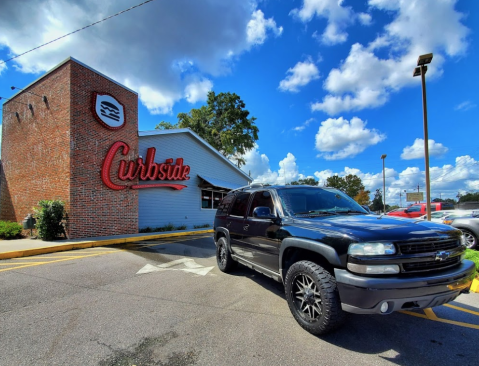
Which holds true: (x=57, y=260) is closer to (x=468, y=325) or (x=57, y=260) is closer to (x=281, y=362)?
(x=281, y=362)

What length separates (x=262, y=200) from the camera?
15.0ft

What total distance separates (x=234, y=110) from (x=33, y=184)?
25593 millimetres

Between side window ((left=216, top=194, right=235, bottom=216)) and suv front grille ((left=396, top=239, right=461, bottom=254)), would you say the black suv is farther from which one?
side window ((left=216, top=194, right=235, bottom=216))

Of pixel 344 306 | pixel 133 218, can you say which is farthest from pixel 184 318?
pixel 133 218

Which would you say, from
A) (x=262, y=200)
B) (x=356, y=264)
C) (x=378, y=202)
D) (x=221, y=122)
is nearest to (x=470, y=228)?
(x=262, y=200)

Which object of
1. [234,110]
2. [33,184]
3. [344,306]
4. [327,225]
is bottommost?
[344,306]

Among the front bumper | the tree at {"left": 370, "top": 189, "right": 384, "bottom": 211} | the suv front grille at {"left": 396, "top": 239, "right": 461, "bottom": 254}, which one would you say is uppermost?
the suv front grille at {"left": 396, "top": 239, "right": 461, "bottom": 254}

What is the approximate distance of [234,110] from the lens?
113 ft

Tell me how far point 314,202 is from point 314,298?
1612 mm

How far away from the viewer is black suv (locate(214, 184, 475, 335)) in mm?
2520

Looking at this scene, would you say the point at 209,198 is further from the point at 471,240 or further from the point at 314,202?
the point at 314,202

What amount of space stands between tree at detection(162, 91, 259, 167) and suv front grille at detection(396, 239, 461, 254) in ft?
101

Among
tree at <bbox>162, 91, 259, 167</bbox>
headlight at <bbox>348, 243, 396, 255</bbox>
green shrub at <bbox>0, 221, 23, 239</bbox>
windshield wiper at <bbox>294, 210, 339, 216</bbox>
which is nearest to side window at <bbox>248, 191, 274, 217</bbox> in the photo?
windshield wiper at <bbox>294, 210, 339, 216</bbox>

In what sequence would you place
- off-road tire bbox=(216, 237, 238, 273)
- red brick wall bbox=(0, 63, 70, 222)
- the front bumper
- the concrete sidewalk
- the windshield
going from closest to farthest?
the front bumper, the windshield, off-road tire bbox=(216, 237, 238, 273), the concrete sidewalk, red brick wall bbox=(0, 63, 70, 222)
